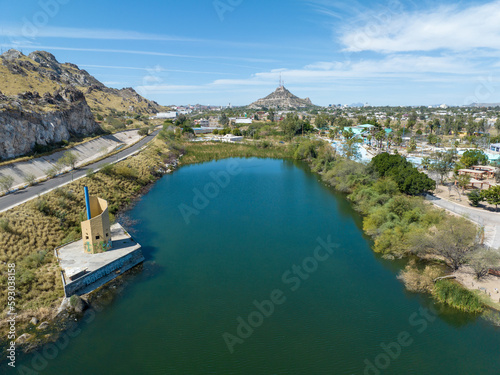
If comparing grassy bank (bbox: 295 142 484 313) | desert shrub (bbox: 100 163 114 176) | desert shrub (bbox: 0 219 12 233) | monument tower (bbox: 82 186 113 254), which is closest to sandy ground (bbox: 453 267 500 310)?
grassy bank (bbox: 295 142 484 313)

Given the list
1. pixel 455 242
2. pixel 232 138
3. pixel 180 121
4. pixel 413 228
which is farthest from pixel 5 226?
pixel 180 121

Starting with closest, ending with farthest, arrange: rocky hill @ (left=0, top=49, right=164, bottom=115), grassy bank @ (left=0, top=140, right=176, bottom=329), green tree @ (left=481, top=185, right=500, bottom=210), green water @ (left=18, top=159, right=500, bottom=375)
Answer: green water @ (left=18, top=159, right=500, bottom=375)
grassy bank @ (left=0, top=140, right=176, bottom=329)
green tree @ (left=481, top=185, right=500, bottom=210)
rocky hill @ (left=0, top=49, right=164, bottom=115)

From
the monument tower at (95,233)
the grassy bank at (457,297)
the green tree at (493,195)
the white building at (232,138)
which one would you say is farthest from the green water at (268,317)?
the white building at (232,138)

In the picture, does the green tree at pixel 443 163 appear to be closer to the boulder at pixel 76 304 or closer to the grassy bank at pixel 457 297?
the grassy bank at pixel 457 297

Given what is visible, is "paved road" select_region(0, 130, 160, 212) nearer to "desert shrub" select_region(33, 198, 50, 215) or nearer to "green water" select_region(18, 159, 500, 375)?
"desert shrub" select_region(33, 198, 50, 215)

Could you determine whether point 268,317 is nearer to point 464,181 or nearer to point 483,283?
point 483,283

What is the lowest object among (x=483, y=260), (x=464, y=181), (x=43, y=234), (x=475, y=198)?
(x=483, y=260)

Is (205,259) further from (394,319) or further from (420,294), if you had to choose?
(420,294)
